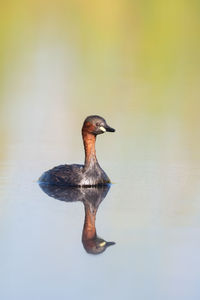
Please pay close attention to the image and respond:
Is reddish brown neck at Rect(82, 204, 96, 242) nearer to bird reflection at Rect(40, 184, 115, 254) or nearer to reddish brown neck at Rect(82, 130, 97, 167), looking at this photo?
bird reflection at Rect(40, 184, 115, 254)

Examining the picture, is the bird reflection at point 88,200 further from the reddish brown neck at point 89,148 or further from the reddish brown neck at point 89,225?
the reddish brown neck at point 89,148

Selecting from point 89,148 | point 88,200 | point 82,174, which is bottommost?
point 88,200

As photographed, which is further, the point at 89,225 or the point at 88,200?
the point at 88,200

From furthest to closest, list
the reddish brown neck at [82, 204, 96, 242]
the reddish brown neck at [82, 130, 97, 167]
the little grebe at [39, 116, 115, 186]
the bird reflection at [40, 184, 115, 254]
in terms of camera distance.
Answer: the reddish brown neck at [82, 130, 97, 167]
the little grebe at [39, 116, 115, 186]
the reddish brown neck at [82, 204, 96, 242]
the bird reflection at [40, 184, 115, 254]

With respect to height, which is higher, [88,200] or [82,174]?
[82,174]

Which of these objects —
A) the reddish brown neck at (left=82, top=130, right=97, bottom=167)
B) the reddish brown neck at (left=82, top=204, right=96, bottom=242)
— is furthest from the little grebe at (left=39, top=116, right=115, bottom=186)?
the reddish brown neck at (left=82, top=204, right=96, bottom=242)

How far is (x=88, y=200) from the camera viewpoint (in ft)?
27.8

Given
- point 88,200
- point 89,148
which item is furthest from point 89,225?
point 89,148

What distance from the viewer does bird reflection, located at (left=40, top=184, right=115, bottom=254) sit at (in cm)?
636

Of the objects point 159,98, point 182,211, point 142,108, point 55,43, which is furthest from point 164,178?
point 55,43

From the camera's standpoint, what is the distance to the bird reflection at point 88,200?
6.36m

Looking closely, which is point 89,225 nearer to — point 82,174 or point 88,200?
point 88,200

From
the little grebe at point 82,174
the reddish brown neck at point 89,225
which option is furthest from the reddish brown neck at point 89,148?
the reddish brown neck at point 89,225

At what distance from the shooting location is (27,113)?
14867 mm
